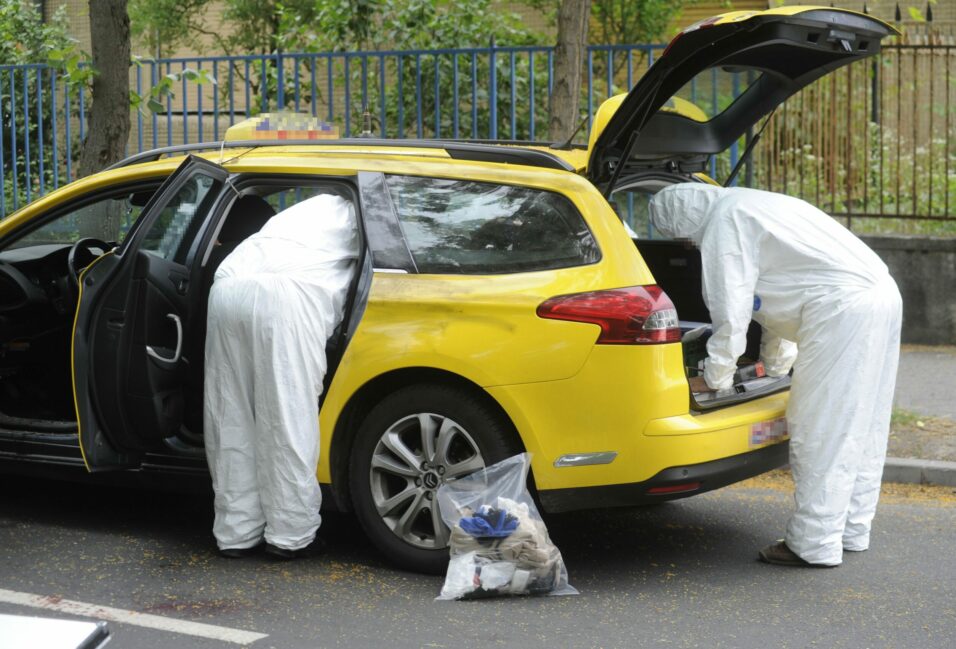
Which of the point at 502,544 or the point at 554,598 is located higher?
the point at 502,544

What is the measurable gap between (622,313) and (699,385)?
62 cm

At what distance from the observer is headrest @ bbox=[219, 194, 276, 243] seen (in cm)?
600

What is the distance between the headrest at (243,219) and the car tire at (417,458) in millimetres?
1339

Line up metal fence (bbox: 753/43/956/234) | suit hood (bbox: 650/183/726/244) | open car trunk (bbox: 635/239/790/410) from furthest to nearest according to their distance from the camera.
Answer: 1. metal fence (bbox: 753/43/956/234)
2. open car trunk (bbox: 635/239/790/410)
3. suit hood (bbox: 650/183/726/244)

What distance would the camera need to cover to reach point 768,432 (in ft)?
17.0

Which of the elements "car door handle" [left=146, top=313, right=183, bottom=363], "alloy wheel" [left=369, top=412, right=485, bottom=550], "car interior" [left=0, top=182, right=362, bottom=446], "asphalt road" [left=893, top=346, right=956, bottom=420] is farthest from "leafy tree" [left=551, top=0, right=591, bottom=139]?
"alloy wheel" [left=369, top=412, right=485, bottom=550]

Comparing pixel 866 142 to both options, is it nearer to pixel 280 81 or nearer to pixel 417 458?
pixel 280 81

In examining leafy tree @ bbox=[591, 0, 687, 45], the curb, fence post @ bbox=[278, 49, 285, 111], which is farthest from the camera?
leafy tree @ bbox=[591, 0, 687, 45]

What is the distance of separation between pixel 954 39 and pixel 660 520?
20.7ft

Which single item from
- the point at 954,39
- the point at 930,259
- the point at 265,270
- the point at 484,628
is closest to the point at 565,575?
the point at 484,628

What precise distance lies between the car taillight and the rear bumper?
50cm

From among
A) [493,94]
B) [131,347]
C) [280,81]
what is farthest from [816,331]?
[280,81]

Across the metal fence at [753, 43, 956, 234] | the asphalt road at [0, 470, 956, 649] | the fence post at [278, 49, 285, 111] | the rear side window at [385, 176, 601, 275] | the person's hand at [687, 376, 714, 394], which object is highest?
the fence post at [278, 49, 285, 111]

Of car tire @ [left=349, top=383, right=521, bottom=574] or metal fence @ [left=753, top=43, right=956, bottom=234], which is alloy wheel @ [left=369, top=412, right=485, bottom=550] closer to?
car tire @ [left=349, top=383, right=521, bottom=574]
